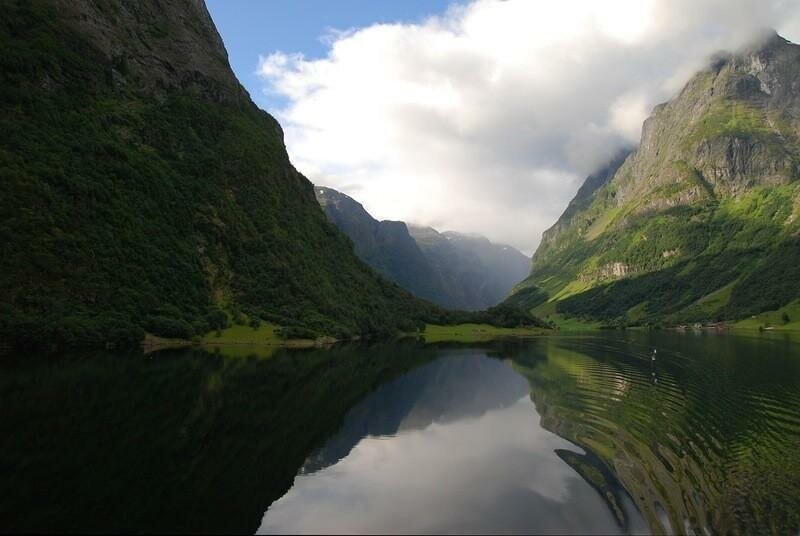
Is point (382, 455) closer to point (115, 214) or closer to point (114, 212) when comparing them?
point (115, 214)

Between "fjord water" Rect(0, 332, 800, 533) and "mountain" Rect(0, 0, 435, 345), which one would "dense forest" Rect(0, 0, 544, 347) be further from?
"fjord water" Rect(0, 332, 800, 533)

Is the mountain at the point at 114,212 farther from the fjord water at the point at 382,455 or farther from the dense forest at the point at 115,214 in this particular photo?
the fjord water at the point at 382,455

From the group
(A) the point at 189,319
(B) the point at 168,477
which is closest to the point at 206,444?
(B) the point at 168,477

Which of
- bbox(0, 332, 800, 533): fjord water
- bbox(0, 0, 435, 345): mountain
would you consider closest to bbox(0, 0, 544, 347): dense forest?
bbox(0, 0, 435, 345): mountain

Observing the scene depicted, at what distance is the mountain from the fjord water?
4592cm

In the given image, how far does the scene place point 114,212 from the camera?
135 metres

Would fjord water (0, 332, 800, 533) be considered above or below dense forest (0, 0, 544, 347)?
below

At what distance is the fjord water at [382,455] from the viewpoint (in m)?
23.3

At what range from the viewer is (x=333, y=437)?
39.0 meters

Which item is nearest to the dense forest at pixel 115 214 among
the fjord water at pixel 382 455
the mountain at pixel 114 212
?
the mountain at pixel 114 212

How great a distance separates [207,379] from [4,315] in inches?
2075

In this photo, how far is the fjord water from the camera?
23.3m

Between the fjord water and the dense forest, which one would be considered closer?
the fjord water

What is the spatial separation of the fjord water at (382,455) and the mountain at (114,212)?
45923mm
